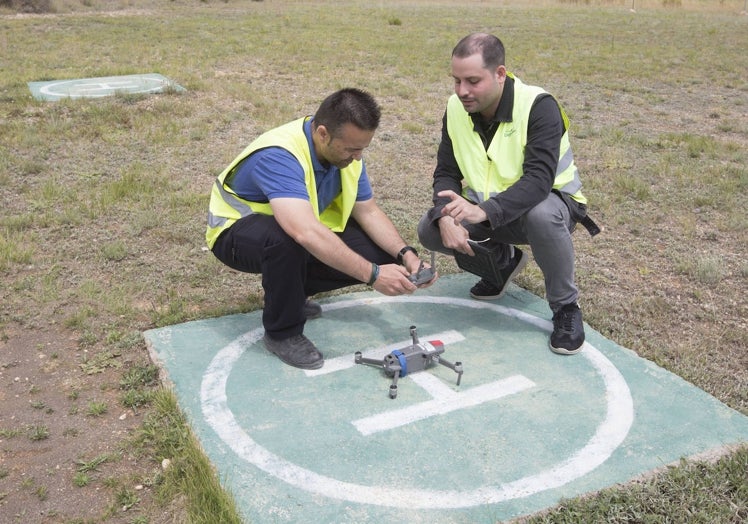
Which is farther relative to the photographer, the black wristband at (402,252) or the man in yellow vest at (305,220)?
the black wristband at (402,252)

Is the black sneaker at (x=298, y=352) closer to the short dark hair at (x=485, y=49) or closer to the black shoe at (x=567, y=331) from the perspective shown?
the black shoe at (x=567, y=331)

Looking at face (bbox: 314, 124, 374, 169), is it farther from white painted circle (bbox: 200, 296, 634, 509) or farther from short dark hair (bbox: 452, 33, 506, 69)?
white painted circle (bbox: 200, 296, 634, 509)

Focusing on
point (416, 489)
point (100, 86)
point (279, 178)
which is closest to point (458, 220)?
point (279, 178)

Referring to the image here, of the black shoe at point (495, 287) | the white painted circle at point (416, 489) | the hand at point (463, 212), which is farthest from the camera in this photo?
the black shoe at point (495, 287)

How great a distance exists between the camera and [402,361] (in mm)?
3742

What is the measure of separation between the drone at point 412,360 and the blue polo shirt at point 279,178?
0.93m

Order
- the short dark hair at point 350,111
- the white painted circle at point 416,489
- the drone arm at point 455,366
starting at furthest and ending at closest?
the drone arm at point 455,366, the short dark hair at point 350,111, the white painted circle at point 416,489

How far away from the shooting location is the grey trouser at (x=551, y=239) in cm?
404

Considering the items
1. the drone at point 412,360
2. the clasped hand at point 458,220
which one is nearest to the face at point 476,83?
the clasped hand at point 458,220

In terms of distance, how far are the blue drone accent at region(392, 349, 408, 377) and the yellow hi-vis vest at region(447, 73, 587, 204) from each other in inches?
44.8

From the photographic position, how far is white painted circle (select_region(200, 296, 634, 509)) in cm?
291

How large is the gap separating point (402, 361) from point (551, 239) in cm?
111

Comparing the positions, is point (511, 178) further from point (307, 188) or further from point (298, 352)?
point (298, 352)

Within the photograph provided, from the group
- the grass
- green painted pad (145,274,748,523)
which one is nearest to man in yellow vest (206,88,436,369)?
green painted pad (145,274,748,523)
